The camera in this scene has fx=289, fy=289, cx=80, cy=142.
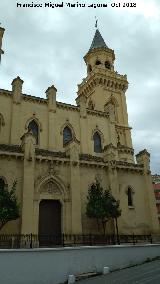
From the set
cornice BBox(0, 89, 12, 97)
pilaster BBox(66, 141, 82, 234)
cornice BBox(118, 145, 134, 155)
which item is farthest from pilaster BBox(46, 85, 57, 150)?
cornice BBox(118, 145, 134, 155)

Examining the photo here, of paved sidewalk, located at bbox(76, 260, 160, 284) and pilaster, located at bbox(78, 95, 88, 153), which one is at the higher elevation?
pilaster, located at bbox(78, 95, 88, 153)

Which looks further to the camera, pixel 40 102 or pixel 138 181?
pixel 40 102

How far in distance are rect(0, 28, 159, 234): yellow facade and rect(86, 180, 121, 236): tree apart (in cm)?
100

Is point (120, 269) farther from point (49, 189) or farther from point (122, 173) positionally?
point (122, 173)

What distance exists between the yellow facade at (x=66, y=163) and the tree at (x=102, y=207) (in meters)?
1.00

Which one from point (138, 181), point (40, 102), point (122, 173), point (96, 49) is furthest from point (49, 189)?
point (96, 49)

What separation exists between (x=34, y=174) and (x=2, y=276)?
9871mm

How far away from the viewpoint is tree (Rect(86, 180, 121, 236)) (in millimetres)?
23703

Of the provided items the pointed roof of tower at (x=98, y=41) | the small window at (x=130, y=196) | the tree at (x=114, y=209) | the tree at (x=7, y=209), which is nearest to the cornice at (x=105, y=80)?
the pointed roof of tower at (x=98, y=41)

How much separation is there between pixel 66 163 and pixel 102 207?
5.11m

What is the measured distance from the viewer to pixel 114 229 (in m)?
25.5

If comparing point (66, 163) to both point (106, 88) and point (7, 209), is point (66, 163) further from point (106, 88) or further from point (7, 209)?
point (106, 88)

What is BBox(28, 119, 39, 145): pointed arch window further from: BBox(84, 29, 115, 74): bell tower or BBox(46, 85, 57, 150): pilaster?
BBox(84, 29, 115, 74): bell tower

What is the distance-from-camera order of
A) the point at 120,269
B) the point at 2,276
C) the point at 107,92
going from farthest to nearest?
the point at 107,92, the point at 120,269, the point at 2,276
